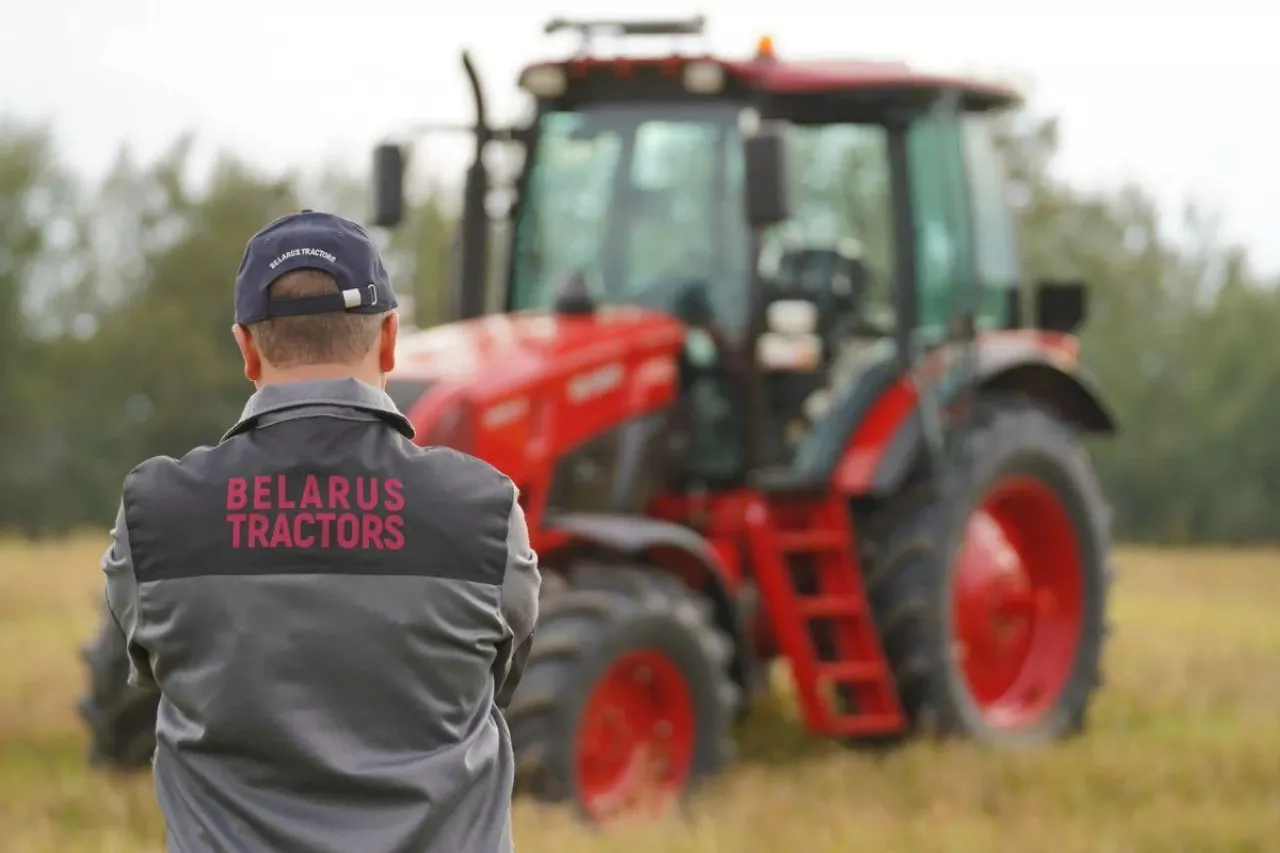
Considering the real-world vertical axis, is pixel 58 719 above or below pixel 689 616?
below

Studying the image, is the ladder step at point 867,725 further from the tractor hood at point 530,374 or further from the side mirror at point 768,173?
the side mirror at point 768,173

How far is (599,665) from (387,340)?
11.7 feet

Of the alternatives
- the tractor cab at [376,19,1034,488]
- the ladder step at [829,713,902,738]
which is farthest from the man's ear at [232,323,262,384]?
the ladder step at [829,713,902,738]

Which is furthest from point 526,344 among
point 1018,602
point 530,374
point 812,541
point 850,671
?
point 1018,602

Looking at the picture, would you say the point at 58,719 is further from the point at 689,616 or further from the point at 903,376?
the point at 903,376

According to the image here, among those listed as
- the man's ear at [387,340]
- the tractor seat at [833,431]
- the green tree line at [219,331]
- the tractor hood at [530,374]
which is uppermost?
the man's ear at [387,340]

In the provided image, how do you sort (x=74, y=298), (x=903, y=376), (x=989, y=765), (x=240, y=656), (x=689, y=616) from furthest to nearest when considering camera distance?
(x=74, y=298), (x=903, y=376), (x=989, y=765), (x=689, y=616), (x=240, y=656)

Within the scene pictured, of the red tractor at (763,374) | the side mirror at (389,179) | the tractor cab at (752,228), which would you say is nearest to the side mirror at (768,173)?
the red tractor at (763,374)

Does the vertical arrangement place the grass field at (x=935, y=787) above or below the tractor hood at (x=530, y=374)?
below

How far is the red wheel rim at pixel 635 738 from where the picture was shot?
6.06 meters

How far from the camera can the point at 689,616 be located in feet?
20.6

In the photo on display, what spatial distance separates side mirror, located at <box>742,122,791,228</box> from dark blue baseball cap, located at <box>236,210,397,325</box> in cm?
402

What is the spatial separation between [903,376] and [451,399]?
→ 1.96 metres

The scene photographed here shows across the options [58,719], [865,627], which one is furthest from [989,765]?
[58,719]
